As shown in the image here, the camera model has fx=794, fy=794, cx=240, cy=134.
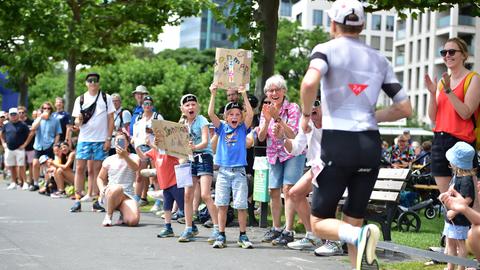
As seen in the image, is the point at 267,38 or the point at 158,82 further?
the point at 158,82

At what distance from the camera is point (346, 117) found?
5852 mm

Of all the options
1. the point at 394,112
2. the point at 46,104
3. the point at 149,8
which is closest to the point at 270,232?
the point at 394,112

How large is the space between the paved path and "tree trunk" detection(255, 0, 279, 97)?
12.3 ft

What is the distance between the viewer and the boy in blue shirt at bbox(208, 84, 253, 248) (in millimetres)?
9773

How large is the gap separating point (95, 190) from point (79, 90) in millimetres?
52197

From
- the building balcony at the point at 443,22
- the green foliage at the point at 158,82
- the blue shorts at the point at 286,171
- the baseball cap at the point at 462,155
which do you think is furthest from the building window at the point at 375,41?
the baseball cap at the point at 462,155

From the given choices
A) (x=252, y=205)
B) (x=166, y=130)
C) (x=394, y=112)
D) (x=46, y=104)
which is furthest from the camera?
(x=46, y=104)

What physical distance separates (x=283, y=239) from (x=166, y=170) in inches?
75.6

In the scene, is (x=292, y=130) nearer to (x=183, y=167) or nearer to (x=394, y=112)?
(x=183, y=167)

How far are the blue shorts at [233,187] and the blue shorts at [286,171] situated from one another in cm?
57

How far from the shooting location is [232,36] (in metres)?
15.7

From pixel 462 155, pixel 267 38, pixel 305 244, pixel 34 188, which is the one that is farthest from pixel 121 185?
pixel 34 188

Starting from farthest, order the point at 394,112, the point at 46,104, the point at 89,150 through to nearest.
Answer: the point at 46,104, the point at 89,150, the point at 394,112

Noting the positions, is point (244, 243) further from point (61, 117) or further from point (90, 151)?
point (61, 117)
